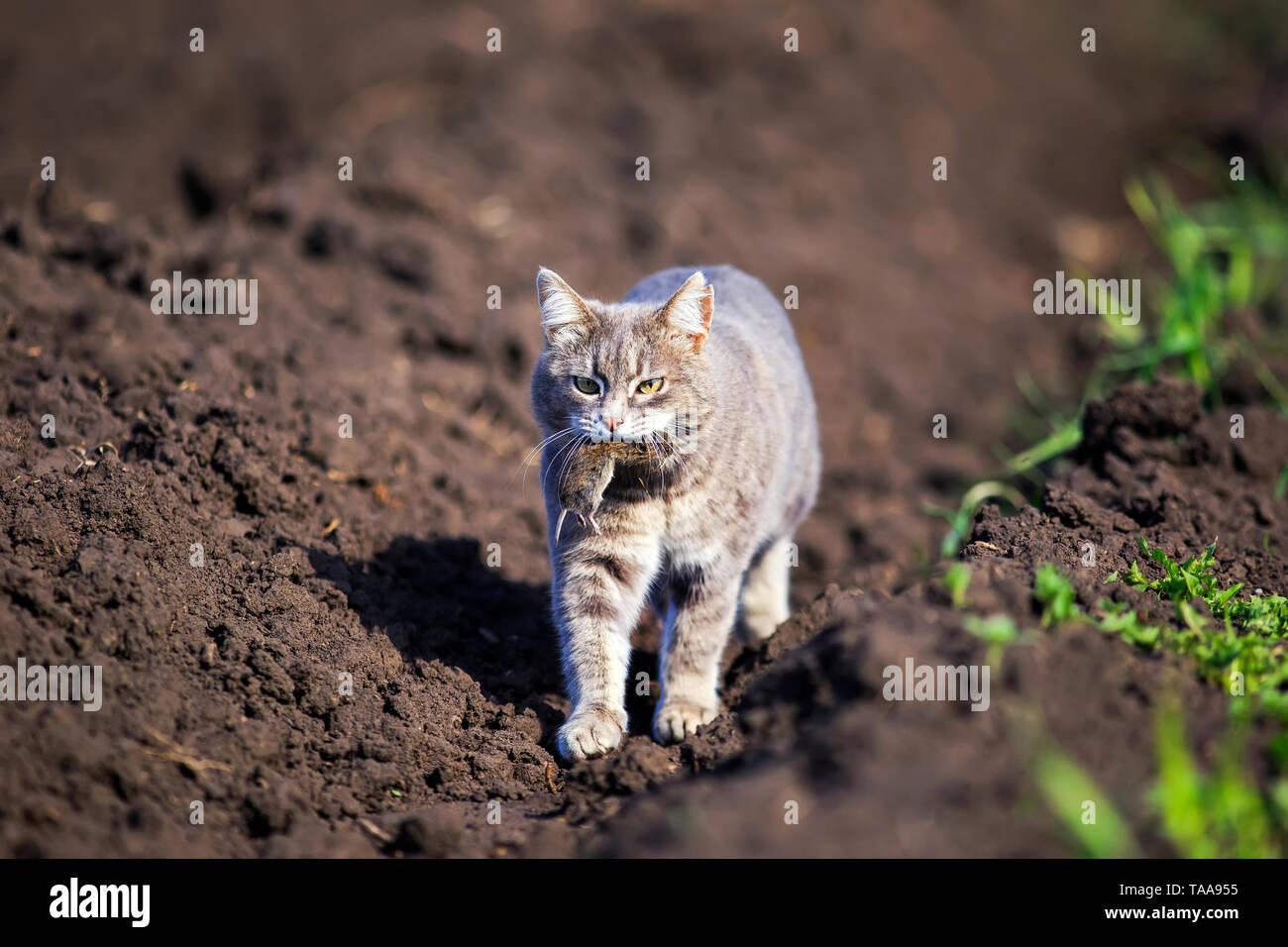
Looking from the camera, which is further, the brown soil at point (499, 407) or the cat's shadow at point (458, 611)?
the cat's shadow at point (458, 611)

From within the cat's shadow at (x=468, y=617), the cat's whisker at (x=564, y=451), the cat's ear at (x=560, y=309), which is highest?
the cat's ear at (x=560, y=309)

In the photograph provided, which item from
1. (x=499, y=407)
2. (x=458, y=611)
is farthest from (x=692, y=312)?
(x=499, y=407)

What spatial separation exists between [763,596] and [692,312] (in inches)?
70.1

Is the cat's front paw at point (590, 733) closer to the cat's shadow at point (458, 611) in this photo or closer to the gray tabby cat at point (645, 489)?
the gray tabby cat at point (645, 489)

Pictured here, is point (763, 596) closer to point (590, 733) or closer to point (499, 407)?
point (590, 733)

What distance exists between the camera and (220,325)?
5.62m

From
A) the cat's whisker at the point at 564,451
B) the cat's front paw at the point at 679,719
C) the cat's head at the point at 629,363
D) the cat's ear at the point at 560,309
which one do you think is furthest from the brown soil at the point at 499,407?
the cat's ear at the point at 560,309

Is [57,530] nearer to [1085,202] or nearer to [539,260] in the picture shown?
[539,260]

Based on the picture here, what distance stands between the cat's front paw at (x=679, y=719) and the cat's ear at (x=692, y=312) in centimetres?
137

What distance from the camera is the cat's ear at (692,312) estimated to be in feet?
12.6

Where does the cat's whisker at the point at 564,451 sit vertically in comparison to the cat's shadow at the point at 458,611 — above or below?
above

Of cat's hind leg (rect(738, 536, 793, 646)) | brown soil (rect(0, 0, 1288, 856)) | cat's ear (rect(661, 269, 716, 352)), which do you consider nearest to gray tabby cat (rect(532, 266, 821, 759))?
cat's ear (rect(661, 269, 716, 352))

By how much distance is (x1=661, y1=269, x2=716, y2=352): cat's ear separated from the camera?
3.83 m

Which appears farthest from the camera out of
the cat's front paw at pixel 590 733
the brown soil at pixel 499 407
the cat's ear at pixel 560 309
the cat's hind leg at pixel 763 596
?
the cat's hind leg at pixel 763 596
